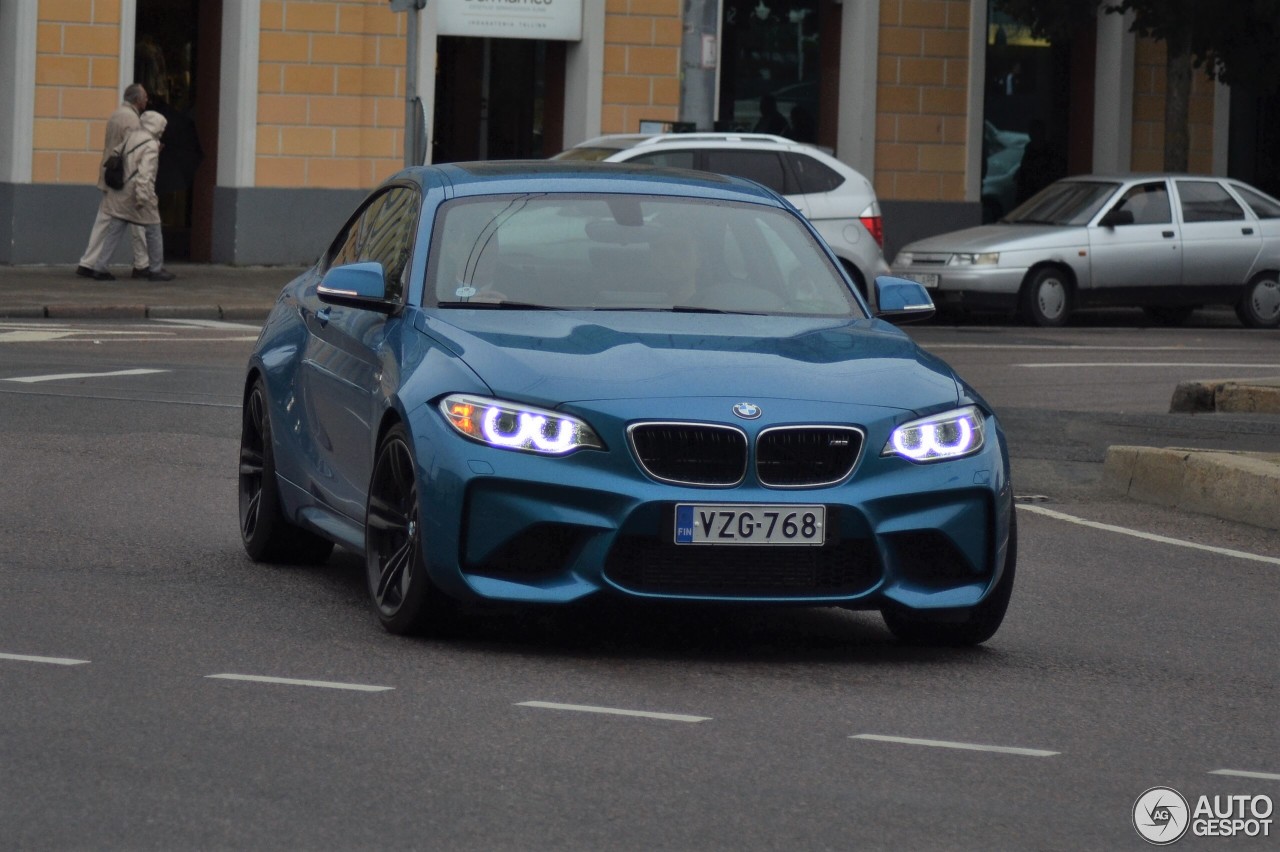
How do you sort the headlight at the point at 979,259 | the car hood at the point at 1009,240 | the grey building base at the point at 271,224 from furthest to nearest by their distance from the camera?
the grey building base at the point at 271,224, the car hood at the point at 1009,240, the headlight at the point at 979,259

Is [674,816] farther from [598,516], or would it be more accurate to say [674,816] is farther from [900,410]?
[900,410]

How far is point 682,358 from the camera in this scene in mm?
7078

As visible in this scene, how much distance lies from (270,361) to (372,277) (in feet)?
4.20

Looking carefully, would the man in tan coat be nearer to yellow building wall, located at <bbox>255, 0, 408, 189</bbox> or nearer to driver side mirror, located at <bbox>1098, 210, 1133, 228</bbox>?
yellow building wall, located at <bbox>255, 0, 408, 189</bbox>

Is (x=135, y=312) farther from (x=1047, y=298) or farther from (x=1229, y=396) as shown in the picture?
(x=1229, y=396)

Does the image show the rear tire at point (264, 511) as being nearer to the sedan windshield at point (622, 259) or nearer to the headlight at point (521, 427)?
the sedan windshield at point (622, 259)

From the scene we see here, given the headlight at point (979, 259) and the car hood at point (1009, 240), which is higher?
the car hood at point (1009, 240)

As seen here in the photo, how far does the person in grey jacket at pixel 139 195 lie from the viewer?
23766 mm

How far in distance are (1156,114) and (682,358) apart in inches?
988

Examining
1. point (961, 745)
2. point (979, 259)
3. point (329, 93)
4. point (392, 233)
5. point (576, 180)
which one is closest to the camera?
point (961, 745)

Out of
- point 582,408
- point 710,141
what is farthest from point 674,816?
point 710,141

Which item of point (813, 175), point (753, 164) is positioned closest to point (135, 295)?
point (753, 164)

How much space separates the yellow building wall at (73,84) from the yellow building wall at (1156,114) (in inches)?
502

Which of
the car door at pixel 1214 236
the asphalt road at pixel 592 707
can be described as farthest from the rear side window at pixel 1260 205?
the asphalt road at pixel 592 707
